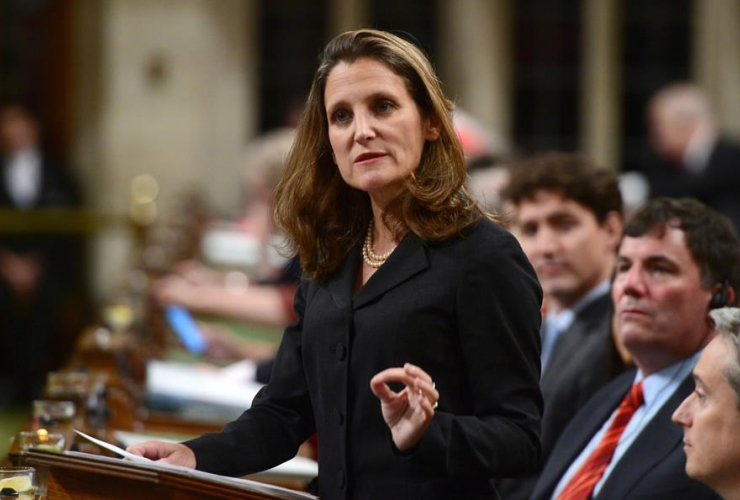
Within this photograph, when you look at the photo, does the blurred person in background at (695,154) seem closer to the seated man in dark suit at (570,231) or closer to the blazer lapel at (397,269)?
the seated man in dark suit at (570,231)

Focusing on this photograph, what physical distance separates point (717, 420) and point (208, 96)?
10.1 meters

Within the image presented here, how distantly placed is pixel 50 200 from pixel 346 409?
925cm

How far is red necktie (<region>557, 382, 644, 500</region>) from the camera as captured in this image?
3180mm

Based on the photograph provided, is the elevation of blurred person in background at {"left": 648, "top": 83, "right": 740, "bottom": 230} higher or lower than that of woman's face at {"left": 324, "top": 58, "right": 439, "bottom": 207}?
higher

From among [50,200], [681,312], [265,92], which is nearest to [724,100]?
[265,92]

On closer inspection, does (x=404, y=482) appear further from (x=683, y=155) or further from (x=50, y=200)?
(x=50, y=200)

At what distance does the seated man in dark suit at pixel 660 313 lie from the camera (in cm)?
315

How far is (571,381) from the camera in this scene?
12.7 feet

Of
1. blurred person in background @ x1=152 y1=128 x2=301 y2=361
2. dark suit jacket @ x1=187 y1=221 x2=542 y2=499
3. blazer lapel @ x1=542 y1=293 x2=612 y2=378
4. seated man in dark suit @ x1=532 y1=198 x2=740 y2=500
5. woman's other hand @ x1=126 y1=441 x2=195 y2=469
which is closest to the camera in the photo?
dark suit jacket @ x1=187 y1=221 x2=542 y2=499

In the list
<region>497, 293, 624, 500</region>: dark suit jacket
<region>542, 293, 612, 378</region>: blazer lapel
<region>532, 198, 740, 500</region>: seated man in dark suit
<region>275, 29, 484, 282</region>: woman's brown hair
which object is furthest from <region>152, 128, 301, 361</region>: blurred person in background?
<region>275, 29, 484, 282</region>: woman's brown hair

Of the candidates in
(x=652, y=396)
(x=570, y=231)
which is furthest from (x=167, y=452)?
(x=570, y=231)

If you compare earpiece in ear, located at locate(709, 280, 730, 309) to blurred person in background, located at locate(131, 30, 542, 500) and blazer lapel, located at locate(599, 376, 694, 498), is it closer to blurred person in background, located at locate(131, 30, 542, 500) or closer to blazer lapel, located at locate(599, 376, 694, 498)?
blazer lapel, located at locate(599, 376, 694, 498)

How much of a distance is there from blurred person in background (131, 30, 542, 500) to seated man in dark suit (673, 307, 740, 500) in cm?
35

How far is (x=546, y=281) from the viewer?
173 inches
